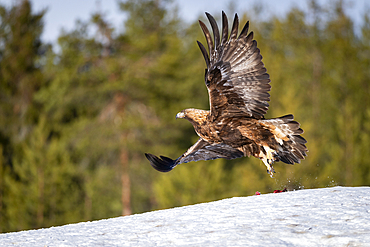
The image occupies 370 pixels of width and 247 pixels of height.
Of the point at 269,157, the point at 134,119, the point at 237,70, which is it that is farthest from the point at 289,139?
the point at 134,119

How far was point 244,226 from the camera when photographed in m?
4.14

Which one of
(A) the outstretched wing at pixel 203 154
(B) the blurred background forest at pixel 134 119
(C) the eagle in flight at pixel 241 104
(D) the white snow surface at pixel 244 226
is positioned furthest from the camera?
(B) the blurred background forest at pixel 134 119

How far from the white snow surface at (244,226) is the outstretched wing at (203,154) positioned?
0.92m

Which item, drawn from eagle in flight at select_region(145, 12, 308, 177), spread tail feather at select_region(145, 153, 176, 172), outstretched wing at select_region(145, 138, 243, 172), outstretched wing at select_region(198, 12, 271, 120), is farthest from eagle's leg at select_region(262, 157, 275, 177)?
spread tail feather at select_region(145, 153, 176, 172)

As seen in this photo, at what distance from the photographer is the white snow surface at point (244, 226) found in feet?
12.4

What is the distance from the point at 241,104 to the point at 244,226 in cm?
181

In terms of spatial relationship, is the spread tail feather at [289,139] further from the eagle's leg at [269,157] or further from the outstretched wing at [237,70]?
the outstretched wing at [237,70]

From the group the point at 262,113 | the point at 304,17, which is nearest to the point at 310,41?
the point at 304,17

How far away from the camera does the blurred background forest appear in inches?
762

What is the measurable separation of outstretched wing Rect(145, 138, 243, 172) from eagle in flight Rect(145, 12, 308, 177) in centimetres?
44

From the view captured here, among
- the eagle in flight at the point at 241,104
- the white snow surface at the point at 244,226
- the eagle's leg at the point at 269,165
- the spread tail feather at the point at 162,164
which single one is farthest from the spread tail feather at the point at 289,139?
the spread tail feather at the point at 162,164

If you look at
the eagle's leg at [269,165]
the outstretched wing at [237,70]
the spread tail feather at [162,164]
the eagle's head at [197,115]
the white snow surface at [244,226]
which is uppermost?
the outstretched wing at [237,70]

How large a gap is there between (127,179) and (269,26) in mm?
14600

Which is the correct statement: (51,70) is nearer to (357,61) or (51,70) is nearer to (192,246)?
(357,61)
